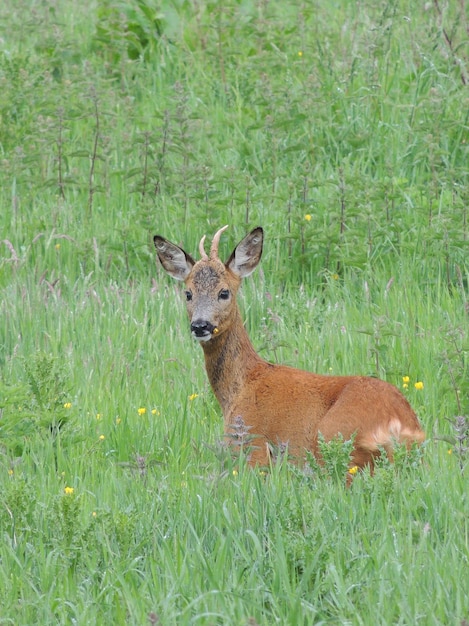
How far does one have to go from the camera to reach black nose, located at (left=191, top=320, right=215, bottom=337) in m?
6.63

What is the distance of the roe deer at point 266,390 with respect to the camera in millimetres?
5805

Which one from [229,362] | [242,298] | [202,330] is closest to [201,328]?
[202,330]

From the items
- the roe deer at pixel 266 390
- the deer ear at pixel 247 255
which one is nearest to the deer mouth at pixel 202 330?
the roe deer at pixel 266 390

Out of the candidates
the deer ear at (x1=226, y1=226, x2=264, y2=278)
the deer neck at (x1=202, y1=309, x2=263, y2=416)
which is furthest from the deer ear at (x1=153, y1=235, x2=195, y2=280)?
the deer neck at (x1=202, y1=309, x2=263, y2=416)

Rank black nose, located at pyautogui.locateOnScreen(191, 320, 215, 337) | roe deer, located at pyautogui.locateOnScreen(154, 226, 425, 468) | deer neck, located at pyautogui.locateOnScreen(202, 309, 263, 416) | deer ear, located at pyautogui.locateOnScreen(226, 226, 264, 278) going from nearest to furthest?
roe deer, located at pyautogui.locateOnScreen(154, 226, 425, 468) < black nose, located at pyautogui.locateOnScreen(191, 320, 215, 337) < deer neck, located at pyautogui.locateOnScreen(202, 309, 263, 416) < deer ear, located at pyautogui.locateOnScreen(226, 226, 264, 278)

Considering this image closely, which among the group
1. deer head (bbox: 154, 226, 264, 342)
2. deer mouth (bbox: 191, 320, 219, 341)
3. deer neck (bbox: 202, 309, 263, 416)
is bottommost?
deer neck (bbox: 202, 309, 263, 416)

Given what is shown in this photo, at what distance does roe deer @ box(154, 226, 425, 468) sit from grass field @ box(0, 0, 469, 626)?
23 centimetres

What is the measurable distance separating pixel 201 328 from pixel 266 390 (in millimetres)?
482

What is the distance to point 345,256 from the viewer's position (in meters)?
8.50

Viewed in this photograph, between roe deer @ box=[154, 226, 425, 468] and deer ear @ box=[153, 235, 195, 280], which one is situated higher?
deer ear @ box=[153, 235, 195, 280]

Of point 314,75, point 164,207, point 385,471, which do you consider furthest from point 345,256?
point 385,471

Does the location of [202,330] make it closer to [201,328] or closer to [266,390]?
[201,328]

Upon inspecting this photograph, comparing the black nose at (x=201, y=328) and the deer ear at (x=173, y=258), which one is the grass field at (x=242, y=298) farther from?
the deer ear at (x=173, y=258)

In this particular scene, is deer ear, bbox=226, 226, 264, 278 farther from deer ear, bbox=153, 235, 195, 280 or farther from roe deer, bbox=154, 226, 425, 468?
deer ear, bbox=153, 235, 195, 280
